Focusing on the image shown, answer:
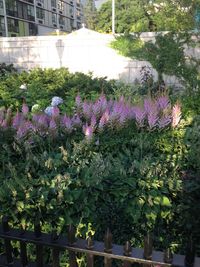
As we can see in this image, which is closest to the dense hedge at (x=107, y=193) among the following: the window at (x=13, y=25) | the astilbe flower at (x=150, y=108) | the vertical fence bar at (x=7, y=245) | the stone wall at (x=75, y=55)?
the vertical fence bar at (x=7, y=245)

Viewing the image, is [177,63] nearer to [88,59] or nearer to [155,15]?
[155,15]

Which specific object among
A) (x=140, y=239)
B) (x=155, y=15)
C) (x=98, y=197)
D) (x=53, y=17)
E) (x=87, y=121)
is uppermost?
(x=53, y=17)

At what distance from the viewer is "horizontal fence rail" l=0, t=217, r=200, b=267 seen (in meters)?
1.73

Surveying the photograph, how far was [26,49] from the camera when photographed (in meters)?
12.4

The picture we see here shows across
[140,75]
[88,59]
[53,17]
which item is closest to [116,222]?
[140,75]

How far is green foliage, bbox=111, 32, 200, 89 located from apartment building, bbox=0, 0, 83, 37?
133 feet

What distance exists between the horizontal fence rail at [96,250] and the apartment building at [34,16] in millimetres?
46230

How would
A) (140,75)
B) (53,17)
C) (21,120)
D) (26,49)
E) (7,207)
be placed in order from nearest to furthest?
(7,207), (21,120), (140,75), (26,49), (53,17)

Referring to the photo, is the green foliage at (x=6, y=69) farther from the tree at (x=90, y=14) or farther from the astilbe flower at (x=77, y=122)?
the tree at (x=90, y=14)

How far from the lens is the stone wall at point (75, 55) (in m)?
11.2

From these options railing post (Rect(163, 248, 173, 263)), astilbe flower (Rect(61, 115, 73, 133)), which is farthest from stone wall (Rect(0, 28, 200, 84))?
railing post (Rect(163, 248, 173, 263))

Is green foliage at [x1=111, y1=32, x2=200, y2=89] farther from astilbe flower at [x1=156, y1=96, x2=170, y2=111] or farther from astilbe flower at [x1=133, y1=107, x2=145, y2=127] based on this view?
astilbe flower at [x1=133, y1=107, x2=145, y2=127]

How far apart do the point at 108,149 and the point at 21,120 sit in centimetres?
105

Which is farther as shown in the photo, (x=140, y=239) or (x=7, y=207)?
(x=140, y=239)
